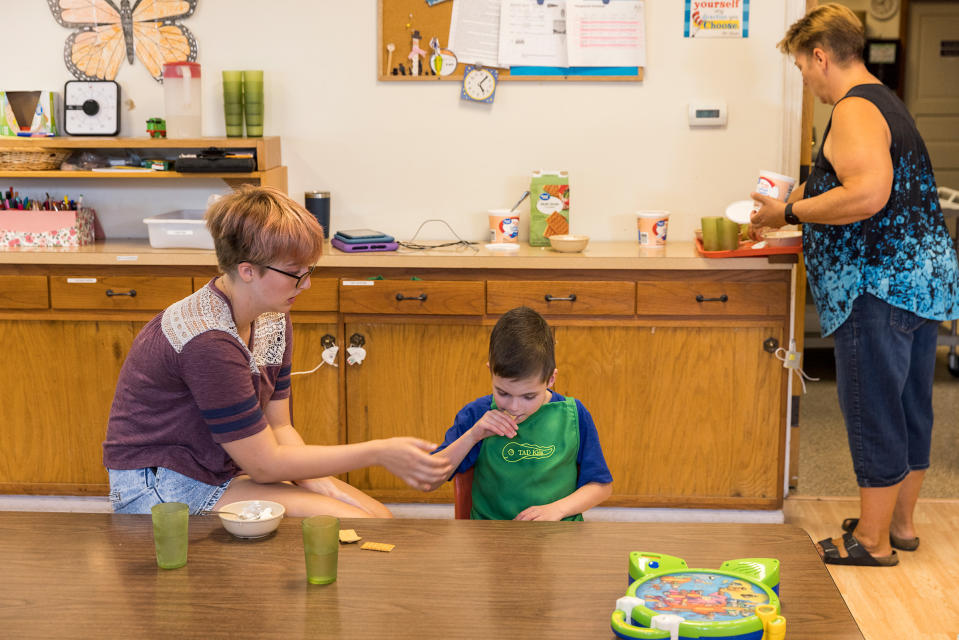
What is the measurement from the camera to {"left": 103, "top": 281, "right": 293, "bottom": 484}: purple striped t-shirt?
1806mm

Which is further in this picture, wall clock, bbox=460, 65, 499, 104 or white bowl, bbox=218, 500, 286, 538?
wall clock, bbox=460, 65, 499, 104

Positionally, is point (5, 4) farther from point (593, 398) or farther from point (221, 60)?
point (593, 398)

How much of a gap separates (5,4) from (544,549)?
3047 millimetres

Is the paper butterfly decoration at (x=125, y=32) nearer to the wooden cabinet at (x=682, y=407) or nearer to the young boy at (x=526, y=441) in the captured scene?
the wooden cabinet at (x=682, y=407)

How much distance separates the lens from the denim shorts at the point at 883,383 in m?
2.75

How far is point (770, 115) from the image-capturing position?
3.46m

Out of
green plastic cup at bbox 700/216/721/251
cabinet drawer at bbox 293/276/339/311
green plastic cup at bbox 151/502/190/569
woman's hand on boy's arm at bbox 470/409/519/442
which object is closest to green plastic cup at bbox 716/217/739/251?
green plastic cup at bbox 700/216/721/251

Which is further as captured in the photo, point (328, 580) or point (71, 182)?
point (71, 182)

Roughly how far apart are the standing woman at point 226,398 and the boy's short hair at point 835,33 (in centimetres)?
161

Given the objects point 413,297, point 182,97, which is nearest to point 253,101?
point 182,97

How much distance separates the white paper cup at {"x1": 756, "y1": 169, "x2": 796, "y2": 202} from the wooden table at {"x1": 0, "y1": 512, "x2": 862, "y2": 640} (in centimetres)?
157

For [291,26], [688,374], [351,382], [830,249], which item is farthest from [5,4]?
[830,249]

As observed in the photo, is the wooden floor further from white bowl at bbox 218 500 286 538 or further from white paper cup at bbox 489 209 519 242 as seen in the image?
white bowl at bbox 218 500 286 538

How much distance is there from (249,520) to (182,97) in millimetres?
2228
